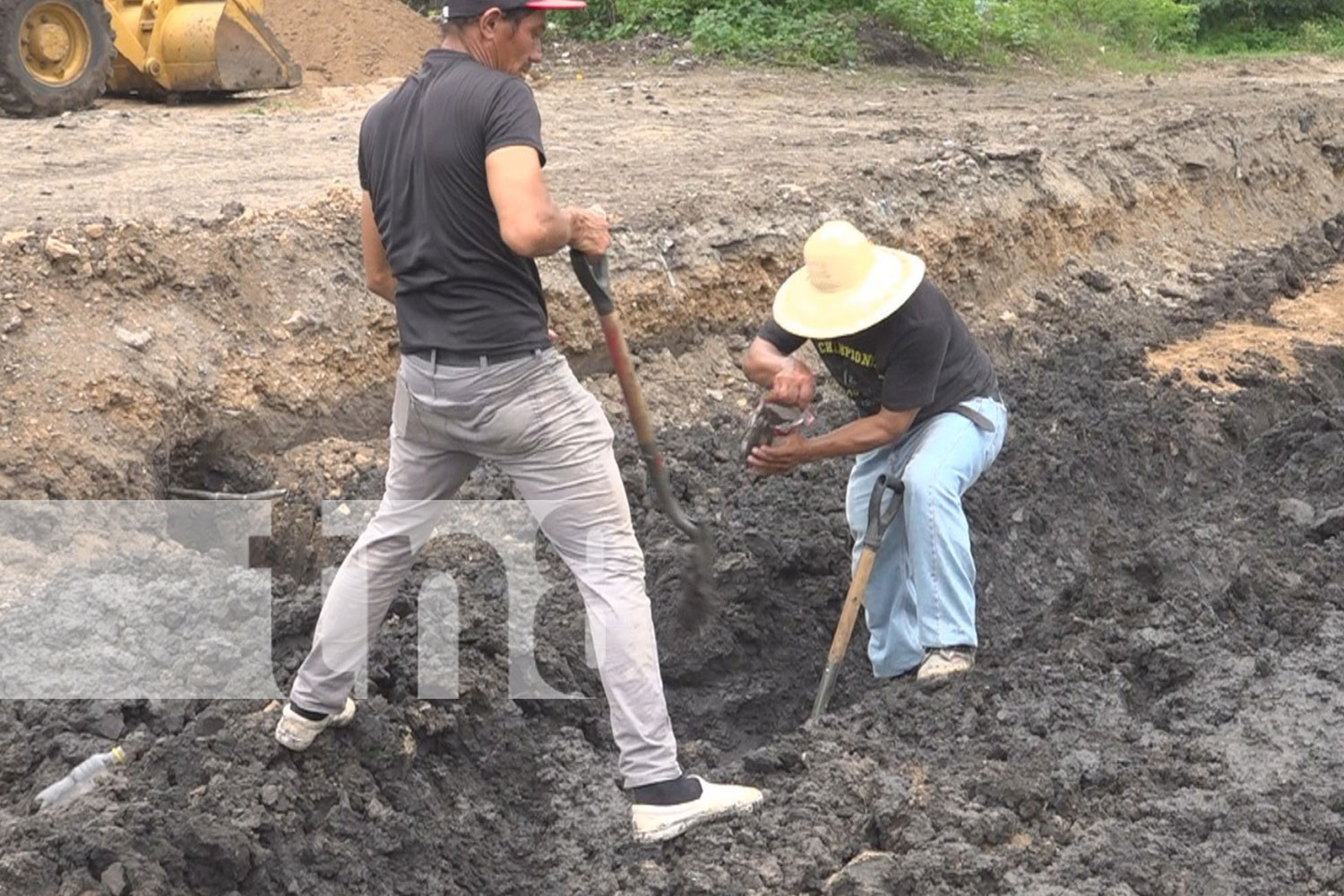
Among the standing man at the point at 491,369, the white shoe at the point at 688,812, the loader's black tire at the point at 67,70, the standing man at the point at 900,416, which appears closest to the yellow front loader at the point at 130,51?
the loader's black tire at the point at 67,70

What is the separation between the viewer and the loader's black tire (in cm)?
1273

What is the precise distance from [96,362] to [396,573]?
286 centimetres

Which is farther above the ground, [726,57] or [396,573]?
[396,573]

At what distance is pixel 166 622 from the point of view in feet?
18.6

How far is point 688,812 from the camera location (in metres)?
Result: 4.61

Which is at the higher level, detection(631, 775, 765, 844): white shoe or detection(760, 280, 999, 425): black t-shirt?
detection(760, 280, 999, 425): black t-shirt

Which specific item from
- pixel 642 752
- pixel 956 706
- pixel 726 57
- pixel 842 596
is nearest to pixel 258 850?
pixel 642 752

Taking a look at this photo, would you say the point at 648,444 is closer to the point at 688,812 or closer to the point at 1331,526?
the point at 688,812

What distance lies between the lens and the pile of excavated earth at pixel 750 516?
470 cm

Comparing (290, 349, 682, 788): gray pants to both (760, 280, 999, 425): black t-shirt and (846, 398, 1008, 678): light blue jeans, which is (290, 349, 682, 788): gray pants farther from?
(846, 398, 1008, 678): light blue jeans

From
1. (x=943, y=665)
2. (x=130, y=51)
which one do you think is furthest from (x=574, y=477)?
(x=130, y=51)

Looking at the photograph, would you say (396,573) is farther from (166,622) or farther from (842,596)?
(842,596)

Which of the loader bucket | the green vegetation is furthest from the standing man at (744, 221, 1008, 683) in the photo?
the green vegetation

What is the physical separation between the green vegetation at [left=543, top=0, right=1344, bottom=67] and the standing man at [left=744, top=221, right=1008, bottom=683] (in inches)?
481
